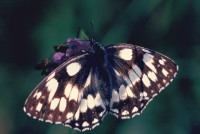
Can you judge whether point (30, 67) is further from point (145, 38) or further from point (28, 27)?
point (145, 38)

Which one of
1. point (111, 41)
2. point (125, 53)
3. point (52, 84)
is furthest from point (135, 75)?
point (111, 41)

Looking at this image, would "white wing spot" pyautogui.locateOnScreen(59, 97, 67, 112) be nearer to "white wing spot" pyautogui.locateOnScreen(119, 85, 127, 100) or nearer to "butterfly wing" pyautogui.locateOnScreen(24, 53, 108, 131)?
"butterfly wing" pyautogui.locateOnScreen(24, 53, 108, 131)

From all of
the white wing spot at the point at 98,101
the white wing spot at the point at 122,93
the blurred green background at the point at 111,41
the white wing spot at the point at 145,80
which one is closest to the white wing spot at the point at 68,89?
the white wing spot at the point at 98,101

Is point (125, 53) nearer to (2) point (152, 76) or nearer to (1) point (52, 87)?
(2) point (152, 76)

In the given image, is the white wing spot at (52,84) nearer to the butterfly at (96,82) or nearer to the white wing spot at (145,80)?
the butterfly at (96,82)

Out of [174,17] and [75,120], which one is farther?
[174,17]
